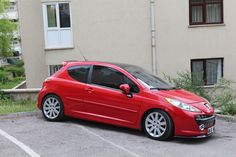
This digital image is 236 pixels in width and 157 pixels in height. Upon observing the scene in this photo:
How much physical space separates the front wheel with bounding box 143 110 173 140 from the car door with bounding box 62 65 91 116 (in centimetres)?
174

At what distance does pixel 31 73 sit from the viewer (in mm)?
20188

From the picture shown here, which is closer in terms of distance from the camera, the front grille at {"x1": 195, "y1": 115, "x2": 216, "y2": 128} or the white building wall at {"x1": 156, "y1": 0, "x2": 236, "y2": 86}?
the front grille at {"x1": 195, "y1": 115, "x2": 216, "y2": 128}

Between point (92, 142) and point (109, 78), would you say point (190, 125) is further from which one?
point (109, 78)

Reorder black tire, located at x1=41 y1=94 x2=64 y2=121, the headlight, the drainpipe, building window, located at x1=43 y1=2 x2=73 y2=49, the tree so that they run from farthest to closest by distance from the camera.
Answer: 1. the tree
2. the drainpipe
3. building window, located at x1=43 y1=2 x2=73 y2=49
4. black tire, located at x1=41 y1=94 x2=64 y2=121
5. the headlight

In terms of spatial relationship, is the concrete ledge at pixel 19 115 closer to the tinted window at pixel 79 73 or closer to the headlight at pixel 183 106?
the tinted window at pixel 79 73

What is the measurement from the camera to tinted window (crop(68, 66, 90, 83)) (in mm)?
10219

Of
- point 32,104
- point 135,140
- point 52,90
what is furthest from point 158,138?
point 32,104

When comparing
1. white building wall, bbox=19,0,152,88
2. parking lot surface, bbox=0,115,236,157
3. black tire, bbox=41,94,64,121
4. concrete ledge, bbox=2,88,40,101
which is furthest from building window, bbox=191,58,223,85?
black tire, bbox=41,94,64,121

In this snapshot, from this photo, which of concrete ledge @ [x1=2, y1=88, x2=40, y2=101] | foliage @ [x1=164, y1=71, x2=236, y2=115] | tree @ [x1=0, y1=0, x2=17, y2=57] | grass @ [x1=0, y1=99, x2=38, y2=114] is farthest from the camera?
tree @ [x1=0, y1=0, x2=17, y2=57]

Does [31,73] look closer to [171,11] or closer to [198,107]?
[171,11]

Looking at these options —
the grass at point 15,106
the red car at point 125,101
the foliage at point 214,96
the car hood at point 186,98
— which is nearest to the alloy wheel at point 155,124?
the red car at point 125,101

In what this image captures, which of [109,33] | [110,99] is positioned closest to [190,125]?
[110,99]

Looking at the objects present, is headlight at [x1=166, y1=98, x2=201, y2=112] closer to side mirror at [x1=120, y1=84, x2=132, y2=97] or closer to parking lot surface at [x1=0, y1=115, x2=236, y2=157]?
parking lot surface at [x1=0, y1=115, x2=236, y2=157]

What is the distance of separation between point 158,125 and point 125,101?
928 mm
